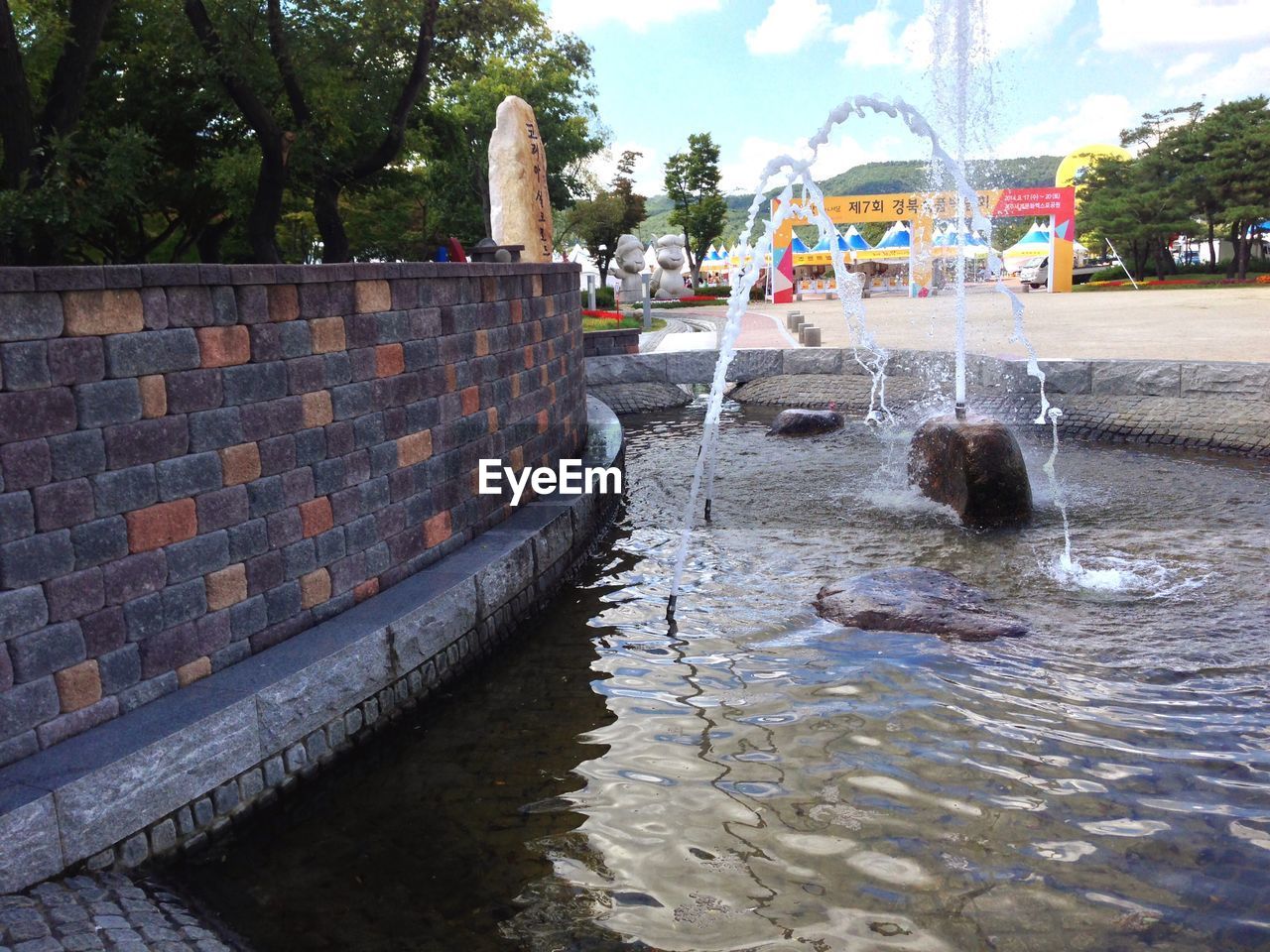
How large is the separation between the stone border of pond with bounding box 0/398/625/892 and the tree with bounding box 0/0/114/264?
558cm

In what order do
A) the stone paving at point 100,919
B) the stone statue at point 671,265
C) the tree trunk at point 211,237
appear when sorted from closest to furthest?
1. the stone paving at point 100,919
2. the tree trunk at point 211,237
3. the stone statue at point 671,265

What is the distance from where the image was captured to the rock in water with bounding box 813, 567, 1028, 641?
18.9ft

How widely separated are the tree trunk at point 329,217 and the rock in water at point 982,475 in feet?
33.5

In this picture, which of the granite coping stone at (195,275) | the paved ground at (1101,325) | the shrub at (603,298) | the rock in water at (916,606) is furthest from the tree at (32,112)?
the shrub at (603,298)

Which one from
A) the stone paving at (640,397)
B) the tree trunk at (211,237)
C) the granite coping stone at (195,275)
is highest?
the tree trunk at (211,237)

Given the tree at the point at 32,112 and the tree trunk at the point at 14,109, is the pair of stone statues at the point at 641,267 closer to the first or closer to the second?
the tree at the point at 32,112

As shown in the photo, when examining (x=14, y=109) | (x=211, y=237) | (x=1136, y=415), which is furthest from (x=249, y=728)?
(x=211, y=237)

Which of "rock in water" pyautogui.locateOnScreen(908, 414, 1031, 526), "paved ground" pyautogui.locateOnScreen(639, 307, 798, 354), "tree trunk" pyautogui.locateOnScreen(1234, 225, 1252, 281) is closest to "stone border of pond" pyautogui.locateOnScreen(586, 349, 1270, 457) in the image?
"paved ground" pyautogui.locateOnScreen(639, 307, 798, 354)

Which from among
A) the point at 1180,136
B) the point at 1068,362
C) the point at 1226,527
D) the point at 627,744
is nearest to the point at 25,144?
the point at 627,744

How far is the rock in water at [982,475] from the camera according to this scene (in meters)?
7.94

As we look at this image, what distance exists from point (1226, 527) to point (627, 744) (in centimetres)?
513

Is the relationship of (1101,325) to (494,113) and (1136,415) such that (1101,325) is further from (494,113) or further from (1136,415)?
(494,113)

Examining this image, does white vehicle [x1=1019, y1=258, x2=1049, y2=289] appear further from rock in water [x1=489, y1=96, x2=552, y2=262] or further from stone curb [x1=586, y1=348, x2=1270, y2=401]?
rock in water [x1=489, y1=96, x2=552, y2=262]

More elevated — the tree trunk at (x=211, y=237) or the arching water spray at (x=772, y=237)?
the tree trunk at (x=211, y=237)
